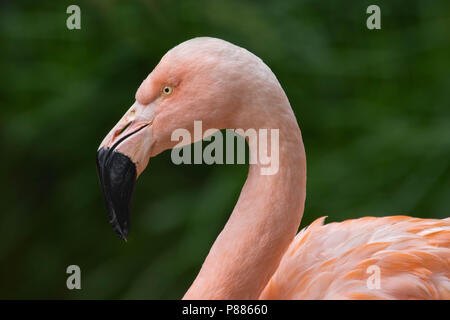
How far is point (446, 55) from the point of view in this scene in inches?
96.2

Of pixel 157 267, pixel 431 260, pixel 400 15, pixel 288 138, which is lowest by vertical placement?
pixel 157 267

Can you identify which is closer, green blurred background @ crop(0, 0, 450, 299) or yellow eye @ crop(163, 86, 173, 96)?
yellow eye @ crop(163, 86, 173, 96)

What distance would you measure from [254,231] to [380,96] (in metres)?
1.44

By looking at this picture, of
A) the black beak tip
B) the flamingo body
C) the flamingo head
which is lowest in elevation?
the flamingo body

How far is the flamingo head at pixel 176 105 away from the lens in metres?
1.17

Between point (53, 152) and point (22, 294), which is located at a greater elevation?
point (53, 152)

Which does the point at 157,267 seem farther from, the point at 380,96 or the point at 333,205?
the point at 380,96

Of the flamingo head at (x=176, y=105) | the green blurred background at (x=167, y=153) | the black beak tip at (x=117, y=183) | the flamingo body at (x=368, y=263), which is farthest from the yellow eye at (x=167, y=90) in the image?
the green blurred background at (x=167, y=153)

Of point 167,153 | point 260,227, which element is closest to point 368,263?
point 260,227

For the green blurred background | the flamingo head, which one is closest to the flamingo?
the flamingo head

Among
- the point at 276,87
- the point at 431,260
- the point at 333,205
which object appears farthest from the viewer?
the point at 333,205

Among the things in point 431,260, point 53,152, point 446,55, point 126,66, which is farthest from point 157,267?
point 446,55

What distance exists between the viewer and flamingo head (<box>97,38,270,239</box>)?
117 cm

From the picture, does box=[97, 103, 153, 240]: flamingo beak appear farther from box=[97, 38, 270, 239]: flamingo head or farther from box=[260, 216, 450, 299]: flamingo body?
box=[260, 216, 450, 299]: flamingo body
